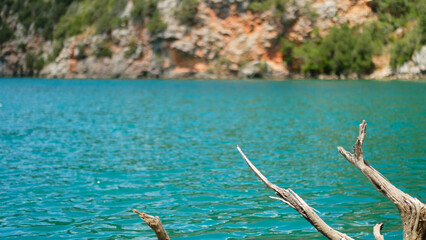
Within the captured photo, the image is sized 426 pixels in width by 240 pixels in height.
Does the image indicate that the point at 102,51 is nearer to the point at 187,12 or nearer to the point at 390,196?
the point at 187,12

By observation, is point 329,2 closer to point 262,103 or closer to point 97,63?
point 97,63

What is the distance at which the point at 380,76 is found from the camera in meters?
95.4

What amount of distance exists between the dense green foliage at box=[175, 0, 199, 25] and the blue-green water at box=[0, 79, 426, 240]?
86647 mm

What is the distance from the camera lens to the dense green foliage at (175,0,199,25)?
388 ft

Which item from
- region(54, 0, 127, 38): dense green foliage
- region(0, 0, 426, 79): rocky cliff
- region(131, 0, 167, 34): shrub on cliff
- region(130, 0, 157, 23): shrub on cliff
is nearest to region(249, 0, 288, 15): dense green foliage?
region(0, 0, 426, 79): rocky cliff

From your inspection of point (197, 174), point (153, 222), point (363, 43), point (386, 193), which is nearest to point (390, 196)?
point (386, 193)

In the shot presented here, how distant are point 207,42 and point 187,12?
27.4 feet

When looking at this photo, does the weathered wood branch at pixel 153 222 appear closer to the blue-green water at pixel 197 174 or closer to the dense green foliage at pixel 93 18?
the blue-green water at pixel 197 174

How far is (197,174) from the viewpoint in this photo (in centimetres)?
1714

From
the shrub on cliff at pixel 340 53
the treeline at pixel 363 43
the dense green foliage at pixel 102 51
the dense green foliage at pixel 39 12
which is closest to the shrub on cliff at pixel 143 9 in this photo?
the dense green foliage at pixel 102 51

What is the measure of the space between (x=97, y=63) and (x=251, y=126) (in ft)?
335

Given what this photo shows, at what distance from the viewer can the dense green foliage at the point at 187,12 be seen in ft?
388

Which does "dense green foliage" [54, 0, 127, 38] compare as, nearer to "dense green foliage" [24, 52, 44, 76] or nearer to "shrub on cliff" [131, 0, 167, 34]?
"shrub on cliff" [131, 0, 167, 34]

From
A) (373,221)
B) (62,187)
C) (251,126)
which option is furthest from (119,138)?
(373,221)
